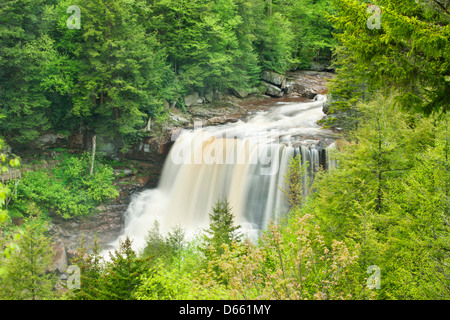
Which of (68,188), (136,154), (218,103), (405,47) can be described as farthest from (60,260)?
(405,47)

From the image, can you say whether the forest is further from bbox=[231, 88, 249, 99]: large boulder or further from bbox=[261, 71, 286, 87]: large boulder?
bbox=[261, 71, 286, 87]: large boulder

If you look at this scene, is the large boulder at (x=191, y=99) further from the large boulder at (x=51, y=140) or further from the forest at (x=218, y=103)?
the large boulder at (x=51, y=140)

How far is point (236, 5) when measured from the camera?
31.4m

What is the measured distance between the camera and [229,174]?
71.5 feet

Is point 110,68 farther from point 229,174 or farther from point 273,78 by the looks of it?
point 273,78

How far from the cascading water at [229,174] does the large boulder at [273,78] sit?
914 centimetres

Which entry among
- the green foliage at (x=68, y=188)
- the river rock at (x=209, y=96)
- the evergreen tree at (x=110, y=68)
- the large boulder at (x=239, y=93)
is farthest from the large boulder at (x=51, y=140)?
the large boulder at (x=239, y=93)

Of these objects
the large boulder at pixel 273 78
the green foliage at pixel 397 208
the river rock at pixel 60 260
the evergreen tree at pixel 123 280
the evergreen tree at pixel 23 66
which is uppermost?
the large boulder at pixel 273 78

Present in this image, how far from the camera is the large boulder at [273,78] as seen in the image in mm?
34031

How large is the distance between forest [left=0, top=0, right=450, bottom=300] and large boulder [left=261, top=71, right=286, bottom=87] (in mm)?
1137

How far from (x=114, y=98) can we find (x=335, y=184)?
1643 centimetres

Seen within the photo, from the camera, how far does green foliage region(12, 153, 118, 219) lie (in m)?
20.9

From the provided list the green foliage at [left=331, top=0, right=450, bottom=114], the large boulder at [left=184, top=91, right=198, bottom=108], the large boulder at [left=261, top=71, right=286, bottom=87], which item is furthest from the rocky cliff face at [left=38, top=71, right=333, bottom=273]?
the green foliage at [left=331, top=0, right=450, bottom=114]
